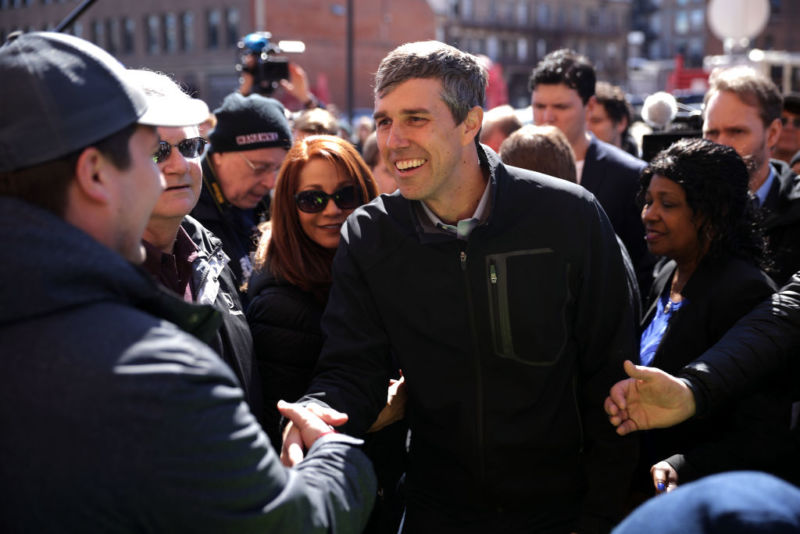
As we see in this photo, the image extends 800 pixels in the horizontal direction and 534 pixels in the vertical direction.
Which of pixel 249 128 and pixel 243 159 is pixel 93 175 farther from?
pixel 249 128

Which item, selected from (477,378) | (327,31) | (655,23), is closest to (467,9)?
(327,31)

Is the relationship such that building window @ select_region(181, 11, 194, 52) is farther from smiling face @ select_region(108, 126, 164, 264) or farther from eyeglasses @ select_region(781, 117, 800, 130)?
smiling face @ select_region(108, 126, 164, 264)

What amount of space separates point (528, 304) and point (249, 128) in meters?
2.57

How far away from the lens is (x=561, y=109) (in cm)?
559

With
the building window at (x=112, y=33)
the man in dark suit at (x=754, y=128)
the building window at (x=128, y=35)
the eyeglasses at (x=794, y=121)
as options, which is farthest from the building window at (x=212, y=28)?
the man in dark suit at (x=754, y=128)

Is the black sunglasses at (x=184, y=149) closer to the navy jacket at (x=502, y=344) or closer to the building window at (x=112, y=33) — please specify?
the navy jacket at (x=502, y=344)

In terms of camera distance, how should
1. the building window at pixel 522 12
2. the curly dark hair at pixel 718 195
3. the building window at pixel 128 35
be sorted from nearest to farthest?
the curly dark hair at pixel 718 195 < the building window at pixel 128 35 < the building window at pixel 522 12

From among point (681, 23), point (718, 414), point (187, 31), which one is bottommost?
point (718, 414)

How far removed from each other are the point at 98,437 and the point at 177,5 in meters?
50.8

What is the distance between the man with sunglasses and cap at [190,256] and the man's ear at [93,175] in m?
0.91

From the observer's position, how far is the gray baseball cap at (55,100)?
1463 millimetres

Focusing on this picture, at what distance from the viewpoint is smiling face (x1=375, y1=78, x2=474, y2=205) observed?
2.69 meters

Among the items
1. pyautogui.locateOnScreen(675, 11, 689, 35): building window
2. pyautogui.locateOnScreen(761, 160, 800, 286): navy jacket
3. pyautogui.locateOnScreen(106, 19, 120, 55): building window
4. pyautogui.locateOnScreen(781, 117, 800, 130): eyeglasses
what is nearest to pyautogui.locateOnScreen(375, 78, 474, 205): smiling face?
pyautogui.locateOnScreen(761, 160, 800, 286): navy jacket

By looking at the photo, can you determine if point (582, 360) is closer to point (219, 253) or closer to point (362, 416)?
point (362, 416)
